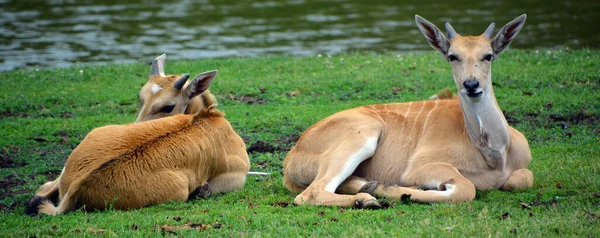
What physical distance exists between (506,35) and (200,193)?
2982mm

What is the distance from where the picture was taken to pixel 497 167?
6.89 metres

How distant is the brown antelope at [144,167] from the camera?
6.60 m

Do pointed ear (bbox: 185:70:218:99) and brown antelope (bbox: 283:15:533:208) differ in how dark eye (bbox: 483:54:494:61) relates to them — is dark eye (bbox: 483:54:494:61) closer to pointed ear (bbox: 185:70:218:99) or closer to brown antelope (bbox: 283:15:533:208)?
brown antelope (bbox: 283:15:533:208)

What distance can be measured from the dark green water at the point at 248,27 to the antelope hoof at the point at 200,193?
407 inches

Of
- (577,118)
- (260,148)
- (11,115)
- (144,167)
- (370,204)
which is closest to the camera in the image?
(370,204)

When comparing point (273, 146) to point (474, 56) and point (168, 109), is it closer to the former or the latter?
point (168, 109)

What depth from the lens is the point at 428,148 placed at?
23.4ft

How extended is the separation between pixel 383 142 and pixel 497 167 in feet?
3.53

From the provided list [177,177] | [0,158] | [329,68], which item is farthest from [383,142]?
[329,68]

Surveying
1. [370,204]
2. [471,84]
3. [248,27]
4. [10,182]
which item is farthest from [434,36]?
[248,27]

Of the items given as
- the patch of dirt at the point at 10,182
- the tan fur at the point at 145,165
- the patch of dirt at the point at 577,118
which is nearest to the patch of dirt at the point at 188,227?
the tan fur at the point at 145,165

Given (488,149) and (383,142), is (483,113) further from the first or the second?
(383,142)

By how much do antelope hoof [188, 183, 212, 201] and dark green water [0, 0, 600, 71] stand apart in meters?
10.3

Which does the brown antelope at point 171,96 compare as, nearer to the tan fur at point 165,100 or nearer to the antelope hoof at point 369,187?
the tan fur at point 165,100
